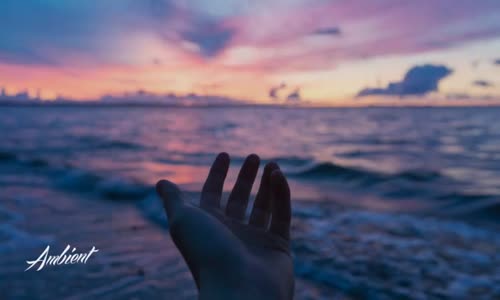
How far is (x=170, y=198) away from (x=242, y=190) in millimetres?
560

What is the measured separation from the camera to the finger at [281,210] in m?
2.44

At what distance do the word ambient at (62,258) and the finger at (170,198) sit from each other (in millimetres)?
1912

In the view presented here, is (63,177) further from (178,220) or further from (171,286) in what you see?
(178,220)

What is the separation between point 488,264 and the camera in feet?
13.6

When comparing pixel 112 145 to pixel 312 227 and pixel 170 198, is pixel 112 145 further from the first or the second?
pixel 170 198

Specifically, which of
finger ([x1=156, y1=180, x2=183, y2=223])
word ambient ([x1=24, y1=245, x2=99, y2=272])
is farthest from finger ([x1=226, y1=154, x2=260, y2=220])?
word ambient ([x1=24, y1=245, x2=99, y2=272])

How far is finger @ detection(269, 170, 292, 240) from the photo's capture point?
96.0 inches

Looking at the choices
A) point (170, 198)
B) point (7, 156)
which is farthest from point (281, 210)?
point (7, 156)

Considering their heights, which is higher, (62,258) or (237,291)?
(237,291)

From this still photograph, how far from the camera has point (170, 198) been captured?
2.57 meters

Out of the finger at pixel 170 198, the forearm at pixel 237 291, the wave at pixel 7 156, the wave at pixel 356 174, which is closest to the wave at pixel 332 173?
the wave at pixel 356 174

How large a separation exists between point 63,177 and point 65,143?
28.3ft

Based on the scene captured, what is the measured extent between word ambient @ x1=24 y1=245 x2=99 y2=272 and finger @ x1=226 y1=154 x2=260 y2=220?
2098 mm

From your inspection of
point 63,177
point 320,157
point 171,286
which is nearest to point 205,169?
point 63,177
